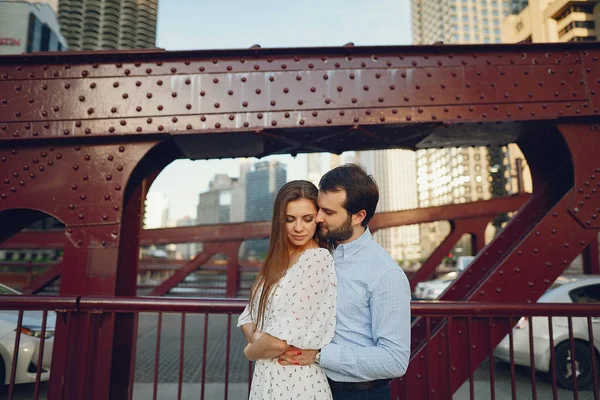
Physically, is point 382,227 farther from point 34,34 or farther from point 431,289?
point 34,34

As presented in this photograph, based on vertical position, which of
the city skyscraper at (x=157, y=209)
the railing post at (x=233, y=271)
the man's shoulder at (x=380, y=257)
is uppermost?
Result: the city skyscraper at (x=157, y=209)

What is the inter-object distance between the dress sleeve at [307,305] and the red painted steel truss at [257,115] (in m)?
1.52

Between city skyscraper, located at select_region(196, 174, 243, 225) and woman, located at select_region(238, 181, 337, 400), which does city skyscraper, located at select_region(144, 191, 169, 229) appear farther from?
woman, located at select_region(238, 181, 337, 400)

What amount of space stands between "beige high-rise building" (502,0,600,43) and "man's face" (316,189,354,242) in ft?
199

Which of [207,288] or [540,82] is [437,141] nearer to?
[540,82]

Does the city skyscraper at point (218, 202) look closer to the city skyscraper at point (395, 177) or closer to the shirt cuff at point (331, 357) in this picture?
the city skyscraper at point (395, 177)

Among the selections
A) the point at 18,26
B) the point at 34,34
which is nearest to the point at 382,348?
the point at 18,26

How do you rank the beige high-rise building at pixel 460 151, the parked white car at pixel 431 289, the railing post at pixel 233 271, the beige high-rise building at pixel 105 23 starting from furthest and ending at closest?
the beige high-rise building at pixel 460 151 < the beige high-rise building at pixel 105 23 < the railing post at pixel 233 271 < the parked white car at pixel 431 289

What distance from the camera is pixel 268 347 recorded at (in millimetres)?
1465

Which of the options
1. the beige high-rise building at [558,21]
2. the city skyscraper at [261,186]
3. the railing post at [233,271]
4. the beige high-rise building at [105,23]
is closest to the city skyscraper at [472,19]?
the beige high-rise building at [558,21]

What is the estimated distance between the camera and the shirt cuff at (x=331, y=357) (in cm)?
147

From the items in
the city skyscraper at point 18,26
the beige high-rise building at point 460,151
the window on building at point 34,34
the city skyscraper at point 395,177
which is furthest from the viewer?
the city skyscraper at point 395,177

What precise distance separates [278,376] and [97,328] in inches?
68.9

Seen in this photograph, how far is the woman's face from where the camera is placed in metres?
1.72
